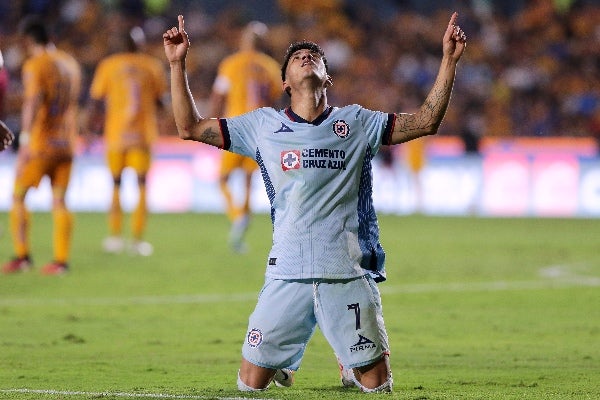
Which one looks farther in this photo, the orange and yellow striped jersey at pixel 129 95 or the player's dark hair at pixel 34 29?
the orange and yellow striped jersey at pixel 129 95

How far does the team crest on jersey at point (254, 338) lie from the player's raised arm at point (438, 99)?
118 cm

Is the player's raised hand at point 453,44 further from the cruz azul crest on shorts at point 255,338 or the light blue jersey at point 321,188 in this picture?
the cruz azul crest on shorts at point 255,338

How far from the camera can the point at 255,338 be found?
605cm

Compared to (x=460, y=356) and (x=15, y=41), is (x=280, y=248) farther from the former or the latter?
(x=15, y=41)

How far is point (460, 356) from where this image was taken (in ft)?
25.2

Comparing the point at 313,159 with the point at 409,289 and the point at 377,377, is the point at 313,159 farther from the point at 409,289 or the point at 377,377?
the point at 409,289

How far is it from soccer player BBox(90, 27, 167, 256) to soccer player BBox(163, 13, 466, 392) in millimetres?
8887

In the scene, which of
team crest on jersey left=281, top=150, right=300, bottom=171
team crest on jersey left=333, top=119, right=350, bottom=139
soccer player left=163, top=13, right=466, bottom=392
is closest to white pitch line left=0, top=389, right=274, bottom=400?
soccer player left=163, top=13, right=466, bottom=392

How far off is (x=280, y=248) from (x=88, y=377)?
4.58ft

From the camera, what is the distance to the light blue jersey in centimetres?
609

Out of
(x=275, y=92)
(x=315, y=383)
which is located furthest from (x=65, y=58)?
(x=315, y=383)

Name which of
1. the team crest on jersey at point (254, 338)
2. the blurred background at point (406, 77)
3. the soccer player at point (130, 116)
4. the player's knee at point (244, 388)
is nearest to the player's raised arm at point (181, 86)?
the team crest on jersey at point (254, 338)

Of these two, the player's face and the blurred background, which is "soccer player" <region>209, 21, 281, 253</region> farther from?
the player's face

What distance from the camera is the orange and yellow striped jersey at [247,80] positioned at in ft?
52.4
